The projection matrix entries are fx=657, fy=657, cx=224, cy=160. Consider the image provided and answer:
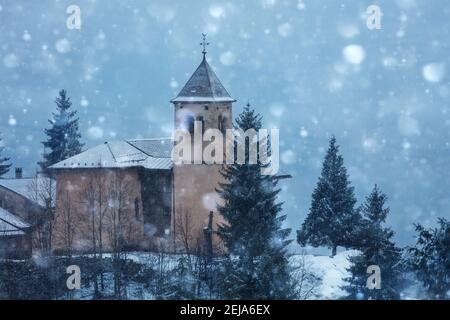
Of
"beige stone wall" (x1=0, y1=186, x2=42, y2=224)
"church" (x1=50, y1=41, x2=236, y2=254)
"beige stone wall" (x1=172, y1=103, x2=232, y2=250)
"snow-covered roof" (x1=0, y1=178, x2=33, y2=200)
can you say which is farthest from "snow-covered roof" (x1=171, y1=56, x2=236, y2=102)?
"snow-covered roof" (x1=0, y1=178, x2=33, y2=200)

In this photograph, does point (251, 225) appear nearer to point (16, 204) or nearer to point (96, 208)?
point (96, 208)

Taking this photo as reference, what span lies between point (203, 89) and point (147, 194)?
6451mm

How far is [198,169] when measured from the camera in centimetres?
3416

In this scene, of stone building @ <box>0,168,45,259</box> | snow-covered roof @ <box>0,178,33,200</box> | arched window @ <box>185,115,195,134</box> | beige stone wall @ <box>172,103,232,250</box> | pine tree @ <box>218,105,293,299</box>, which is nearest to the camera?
pine tree @ <box>218,105,293,299</box>

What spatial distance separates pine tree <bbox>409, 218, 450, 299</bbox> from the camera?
68.9ft

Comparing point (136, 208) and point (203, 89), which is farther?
point (136, 208)

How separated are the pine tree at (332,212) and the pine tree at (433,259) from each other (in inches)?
529

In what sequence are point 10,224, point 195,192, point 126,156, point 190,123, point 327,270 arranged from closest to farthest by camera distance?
point 327,270, point 195,192, point 190,123, point 10,224, point 126,156

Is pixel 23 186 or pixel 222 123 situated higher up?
pixel 222 123

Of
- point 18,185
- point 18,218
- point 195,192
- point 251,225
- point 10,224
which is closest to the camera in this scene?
point 251,225

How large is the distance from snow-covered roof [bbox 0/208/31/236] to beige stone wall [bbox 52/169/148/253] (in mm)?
2093

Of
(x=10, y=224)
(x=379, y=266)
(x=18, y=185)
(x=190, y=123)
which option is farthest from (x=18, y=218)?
(x=379, y=266)

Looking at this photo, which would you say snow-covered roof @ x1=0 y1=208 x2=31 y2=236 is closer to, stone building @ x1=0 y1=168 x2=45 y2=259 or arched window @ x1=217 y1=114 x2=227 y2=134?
stone building @ x1=0 y1=168 x2=45 y2=259
